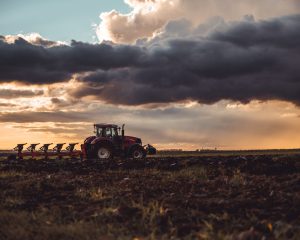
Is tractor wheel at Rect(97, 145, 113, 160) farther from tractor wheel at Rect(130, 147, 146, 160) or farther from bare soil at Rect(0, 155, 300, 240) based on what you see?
bare soil at Rect(0, 155, 300, 240)

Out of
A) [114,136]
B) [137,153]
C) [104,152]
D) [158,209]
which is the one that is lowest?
[158,209]

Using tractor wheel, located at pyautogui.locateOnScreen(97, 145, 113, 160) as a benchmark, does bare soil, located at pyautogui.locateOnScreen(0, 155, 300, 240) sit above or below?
below

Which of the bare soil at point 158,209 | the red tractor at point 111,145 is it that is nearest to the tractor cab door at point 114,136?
the red tractor at point 111,145

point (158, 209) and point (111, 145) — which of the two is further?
point (111, 145)

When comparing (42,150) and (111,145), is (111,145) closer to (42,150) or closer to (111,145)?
(111,145)

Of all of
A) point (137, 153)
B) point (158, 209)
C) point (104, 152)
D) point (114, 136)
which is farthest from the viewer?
point (114, 136)

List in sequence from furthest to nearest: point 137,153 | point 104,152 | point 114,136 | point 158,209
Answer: point 114,136, point 137,153, point 104,152, point 158,209

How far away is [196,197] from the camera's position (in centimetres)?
933

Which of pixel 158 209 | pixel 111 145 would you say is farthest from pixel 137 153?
pixel 158 209

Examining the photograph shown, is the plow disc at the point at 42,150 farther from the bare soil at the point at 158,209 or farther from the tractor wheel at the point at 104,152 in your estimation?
the bare soil at the point at 158,209

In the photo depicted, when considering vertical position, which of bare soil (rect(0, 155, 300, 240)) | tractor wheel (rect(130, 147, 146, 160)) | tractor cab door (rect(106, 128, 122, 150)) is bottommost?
bare soil (rect(0, 155, 300, 240))

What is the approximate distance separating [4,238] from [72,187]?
449 cm

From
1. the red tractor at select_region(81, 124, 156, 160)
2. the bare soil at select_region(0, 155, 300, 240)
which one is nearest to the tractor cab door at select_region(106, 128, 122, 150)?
the red tractor at select_region(81, 124, 156, 160)

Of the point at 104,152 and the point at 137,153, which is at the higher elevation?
the point at 104,152
